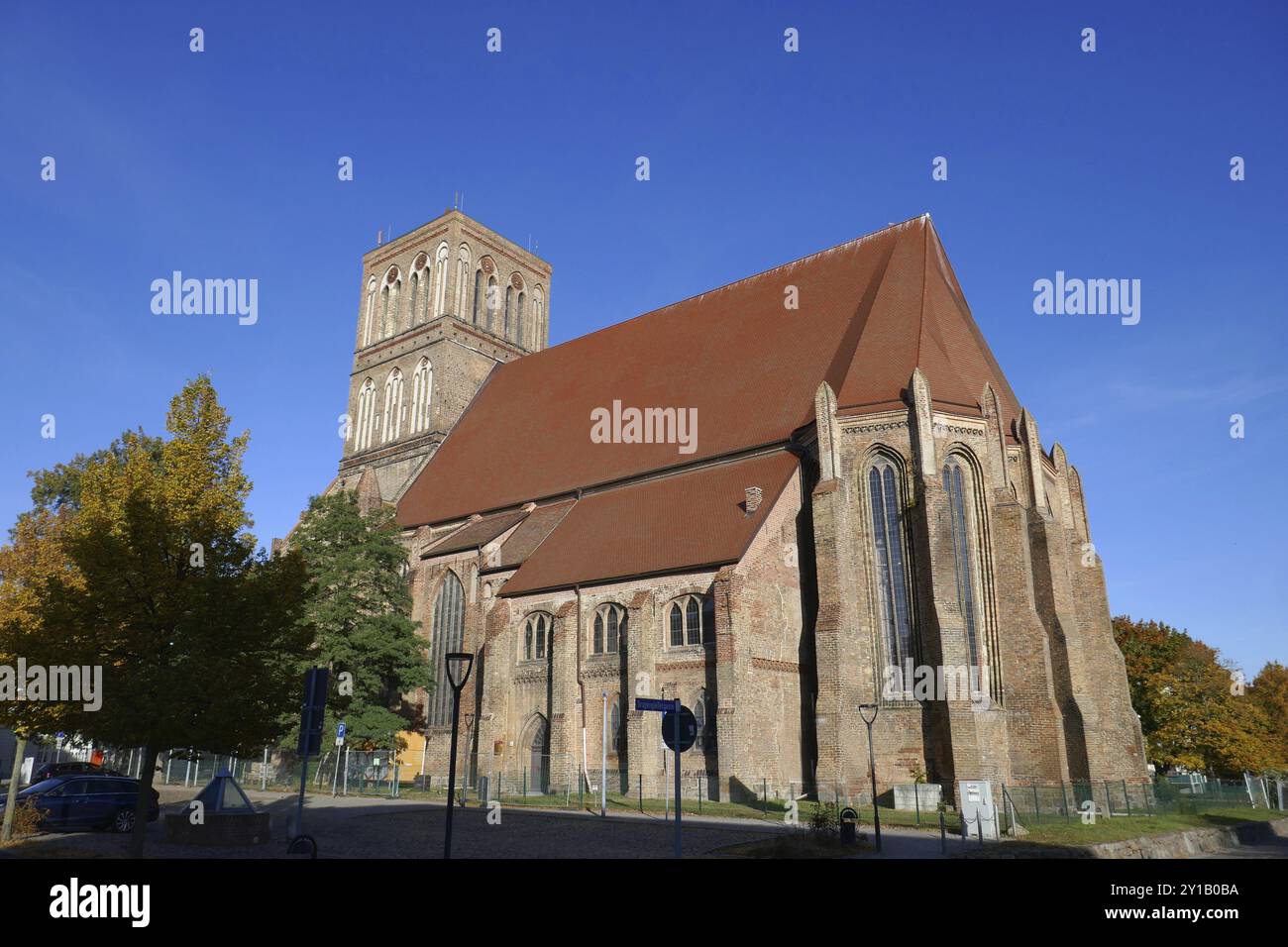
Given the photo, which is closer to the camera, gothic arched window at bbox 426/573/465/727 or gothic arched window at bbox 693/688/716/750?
gothic arched window at bbox 693/688/716/750

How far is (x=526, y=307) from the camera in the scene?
5397 centimetres

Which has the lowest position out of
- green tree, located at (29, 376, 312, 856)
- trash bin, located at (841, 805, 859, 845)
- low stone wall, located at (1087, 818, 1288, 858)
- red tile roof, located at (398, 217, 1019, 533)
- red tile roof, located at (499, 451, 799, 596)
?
low stone wall, located at (1087, 818, 1288, 858)

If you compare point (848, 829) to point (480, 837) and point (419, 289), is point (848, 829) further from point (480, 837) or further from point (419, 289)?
point (419, 289)

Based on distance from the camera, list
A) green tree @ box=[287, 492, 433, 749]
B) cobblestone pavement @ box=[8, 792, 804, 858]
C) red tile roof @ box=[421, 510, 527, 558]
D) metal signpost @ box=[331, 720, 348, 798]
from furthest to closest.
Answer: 1. red tile roof @ box=[421, 510, 527, 558]
2. green tree @ box=[287, 492, 433, 749]
3. metal signpost @ box=[331, 720, 348, 798]
4. cobblestone pavement @ box=[8, 792, 804, 858]

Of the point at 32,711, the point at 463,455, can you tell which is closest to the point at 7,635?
the point at 32,711

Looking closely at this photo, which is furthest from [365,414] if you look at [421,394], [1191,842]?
[1191,842]

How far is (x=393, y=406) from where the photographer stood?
1965 inches

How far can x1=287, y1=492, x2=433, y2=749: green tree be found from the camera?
30688mm

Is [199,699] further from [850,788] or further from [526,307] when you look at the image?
[526,307]

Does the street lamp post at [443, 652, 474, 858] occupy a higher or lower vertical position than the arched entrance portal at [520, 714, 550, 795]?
higher

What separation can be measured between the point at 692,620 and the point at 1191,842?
1368 cm

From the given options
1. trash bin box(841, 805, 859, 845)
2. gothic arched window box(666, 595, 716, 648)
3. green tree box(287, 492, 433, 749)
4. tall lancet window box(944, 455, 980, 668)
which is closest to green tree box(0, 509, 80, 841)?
green tree box(287, 492, 433, 749)

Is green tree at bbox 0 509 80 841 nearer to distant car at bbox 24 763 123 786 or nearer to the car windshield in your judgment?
the car windshield

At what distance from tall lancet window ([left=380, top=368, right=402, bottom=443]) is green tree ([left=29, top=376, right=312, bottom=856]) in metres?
33.1
